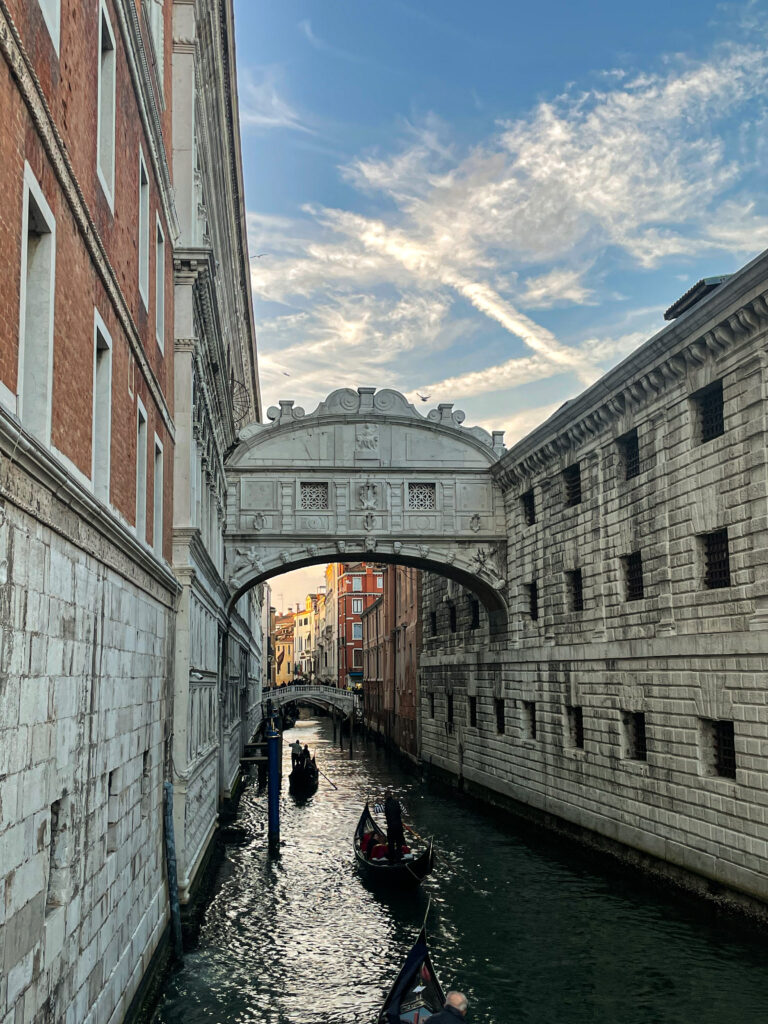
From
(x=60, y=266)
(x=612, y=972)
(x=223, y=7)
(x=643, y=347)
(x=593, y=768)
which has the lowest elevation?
(x=612, y=972)

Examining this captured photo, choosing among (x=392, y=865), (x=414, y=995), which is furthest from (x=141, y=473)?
(x=392, y=865)

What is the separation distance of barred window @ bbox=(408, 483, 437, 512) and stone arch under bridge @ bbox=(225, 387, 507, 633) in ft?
0.08

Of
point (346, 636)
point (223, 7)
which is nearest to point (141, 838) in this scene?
point (223, 7)

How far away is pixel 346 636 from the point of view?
282 feet

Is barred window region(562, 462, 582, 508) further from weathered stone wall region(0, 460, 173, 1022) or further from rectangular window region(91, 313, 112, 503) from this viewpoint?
rectangular window region(91, 313, 112, 503)

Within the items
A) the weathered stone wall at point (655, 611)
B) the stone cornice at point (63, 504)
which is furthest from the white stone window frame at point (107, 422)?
the weathered stone wall at point (655, 611)

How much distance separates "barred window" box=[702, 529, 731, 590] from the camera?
574 inches

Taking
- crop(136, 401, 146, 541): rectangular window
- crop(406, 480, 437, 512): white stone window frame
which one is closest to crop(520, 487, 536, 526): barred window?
crop(406, 480, 437, 512): white stone window frame

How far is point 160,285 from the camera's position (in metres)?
12.6

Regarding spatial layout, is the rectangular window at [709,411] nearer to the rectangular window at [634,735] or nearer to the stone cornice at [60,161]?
the rectangular window at [634,735]

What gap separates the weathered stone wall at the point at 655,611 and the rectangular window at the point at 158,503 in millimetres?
8014

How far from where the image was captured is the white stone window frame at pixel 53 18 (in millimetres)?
5801

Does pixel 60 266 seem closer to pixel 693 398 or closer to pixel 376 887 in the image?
pixel 693 398

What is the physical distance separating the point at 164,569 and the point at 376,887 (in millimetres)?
7698
